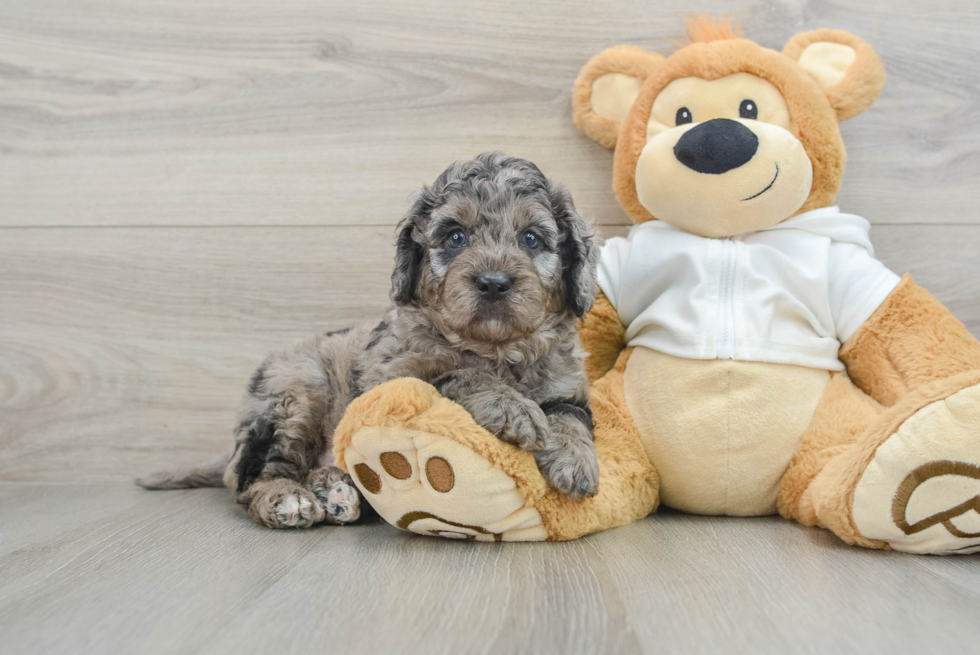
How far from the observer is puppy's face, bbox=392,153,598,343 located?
1560mm

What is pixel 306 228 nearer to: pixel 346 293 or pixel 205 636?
pixel 346 293

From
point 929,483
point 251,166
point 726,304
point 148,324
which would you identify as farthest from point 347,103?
point 929,483

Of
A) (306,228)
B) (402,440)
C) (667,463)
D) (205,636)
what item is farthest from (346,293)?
(205,636)

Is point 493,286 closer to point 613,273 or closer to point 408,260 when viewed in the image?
point 408,260

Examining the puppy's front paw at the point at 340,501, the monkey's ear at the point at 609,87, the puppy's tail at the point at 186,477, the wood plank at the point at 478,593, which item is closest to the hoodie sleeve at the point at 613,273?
the monkey's ear at the point at 609,87

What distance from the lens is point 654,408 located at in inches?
72.1

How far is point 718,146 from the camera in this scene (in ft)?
5.77

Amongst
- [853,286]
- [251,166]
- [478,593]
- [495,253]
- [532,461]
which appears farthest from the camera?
[251,166]

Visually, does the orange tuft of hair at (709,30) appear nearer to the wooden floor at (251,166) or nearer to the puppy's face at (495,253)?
the wooden floor at (251,166)

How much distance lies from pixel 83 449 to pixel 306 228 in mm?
1100

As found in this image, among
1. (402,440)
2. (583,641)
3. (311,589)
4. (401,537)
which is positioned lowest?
(401,537)

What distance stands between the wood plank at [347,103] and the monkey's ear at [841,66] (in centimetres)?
25

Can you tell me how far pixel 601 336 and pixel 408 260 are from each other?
0.62 metres

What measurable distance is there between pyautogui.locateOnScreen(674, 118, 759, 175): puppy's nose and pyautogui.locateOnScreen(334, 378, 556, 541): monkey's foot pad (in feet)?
2.87
